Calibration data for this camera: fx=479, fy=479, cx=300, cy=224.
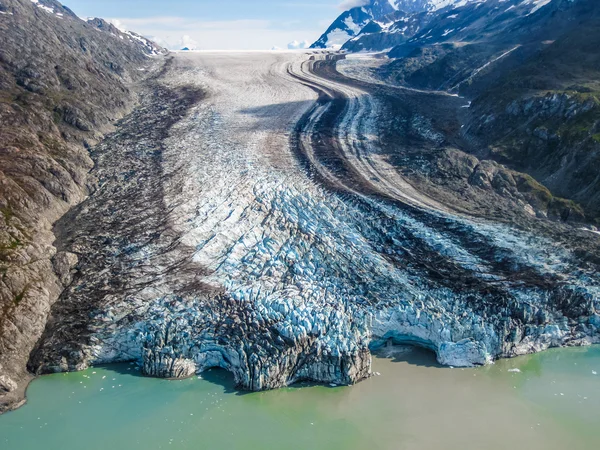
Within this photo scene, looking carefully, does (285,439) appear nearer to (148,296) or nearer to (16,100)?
(148,296)

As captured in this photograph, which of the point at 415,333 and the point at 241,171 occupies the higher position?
the point at 241,171

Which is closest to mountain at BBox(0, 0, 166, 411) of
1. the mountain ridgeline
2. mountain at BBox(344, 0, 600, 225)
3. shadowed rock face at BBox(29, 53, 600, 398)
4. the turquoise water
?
shadowed rock face at BBox(29, 53, 600, 398)

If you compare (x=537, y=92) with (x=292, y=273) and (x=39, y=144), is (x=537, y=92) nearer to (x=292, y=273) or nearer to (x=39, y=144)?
(x=292, y=273)

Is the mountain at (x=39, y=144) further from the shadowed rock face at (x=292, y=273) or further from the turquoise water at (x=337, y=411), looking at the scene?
the turquoise water at (x=337, y=411)

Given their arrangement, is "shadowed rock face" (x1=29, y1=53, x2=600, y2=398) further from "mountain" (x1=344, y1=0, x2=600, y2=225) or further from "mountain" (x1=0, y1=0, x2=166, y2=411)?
"mountain" (x1=344, y1=0, x2=600, y2=225)

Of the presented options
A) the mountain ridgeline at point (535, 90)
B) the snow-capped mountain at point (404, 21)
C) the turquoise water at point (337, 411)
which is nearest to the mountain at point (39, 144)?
the turquoise water at point (337, 411)


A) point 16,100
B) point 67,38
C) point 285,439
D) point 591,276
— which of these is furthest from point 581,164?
point 67,38
